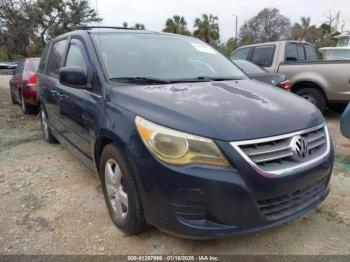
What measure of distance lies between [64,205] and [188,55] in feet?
6.52

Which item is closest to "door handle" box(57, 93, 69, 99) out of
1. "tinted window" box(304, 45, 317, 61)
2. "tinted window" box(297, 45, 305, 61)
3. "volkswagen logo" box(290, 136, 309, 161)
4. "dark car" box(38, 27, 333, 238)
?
"dark car" box(38, 27, 333, 238)

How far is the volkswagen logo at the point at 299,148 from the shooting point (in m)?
2.40

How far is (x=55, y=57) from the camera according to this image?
474 centimetres

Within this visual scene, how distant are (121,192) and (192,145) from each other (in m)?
0.84

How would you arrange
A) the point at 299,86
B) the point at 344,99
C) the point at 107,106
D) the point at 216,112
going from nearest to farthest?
1. the point at 216,112
2. the point at 107,106
3. the point at 344,99
4. the point at 299,86

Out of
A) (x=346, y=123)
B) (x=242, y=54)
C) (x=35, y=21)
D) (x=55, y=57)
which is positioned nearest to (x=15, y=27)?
(x=35, y=21)

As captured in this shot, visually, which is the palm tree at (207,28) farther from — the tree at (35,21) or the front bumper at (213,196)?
the front bumper at (213,196)

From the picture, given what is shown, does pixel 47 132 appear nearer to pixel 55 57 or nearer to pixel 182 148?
pixel 55 57

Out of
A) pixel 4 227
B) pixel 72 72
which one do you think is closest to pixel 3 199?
pixel 4 227

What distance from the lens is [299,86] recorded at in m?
7.43

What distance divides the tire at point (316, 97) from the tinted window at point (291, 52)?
119cm

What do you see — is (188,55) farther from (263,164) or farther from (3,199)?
(3,199)

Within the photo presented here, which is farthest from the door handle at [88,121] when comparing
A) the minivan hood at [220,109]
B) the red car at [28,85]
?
the red car at [28,85]

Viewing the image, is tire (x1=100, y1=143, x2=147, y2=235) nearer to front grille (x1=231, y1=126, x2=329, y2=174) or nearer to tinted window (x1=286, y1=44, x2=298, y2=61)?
front grille (x1=231, y1=126, x2=329, y2=174)
